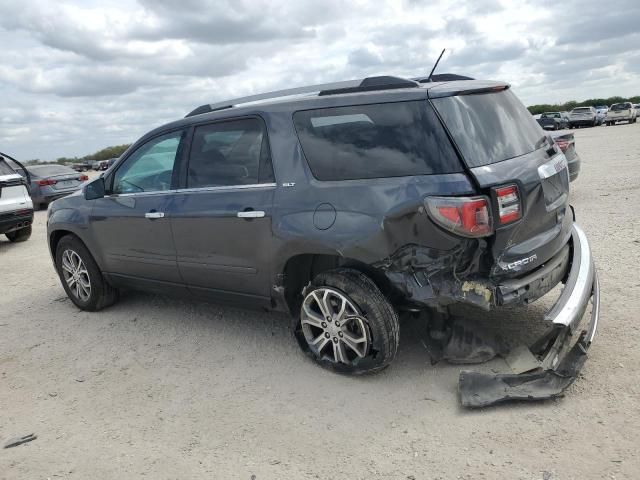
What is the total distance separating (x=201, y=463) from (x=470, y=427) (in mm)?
1480

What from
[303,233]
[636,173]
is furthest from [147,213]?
[636,173]

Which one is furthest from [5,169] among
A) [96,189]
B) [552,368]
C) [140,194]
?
[552,368]

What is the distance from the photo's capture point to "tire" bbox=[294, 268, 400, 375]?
3.55m

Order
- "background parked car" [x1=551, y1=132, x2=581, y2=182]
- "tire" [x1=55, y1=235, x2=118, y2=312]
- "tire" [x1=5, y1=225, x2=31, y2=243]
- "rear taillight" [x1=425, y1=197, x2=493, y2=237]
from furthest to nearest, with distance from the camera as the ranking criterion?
"tire" [x1=5, y1=225, x2=31, y2=243] < "background parked car" [x1=551, y1=132, x2=581, y2=182] < "tire" [x1=55, y1=235, x2=118, y2=312] < "rear taillight" [x1=425, y1=197, x2=493, y2=237]

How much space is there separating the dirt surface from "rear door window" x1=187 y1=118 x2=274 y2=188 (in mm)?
1340

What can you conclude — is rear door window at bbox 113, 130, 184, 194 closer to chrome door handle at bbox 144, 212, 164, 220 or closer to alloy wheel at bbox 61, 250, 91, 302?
chrome door handle at bbox 144, 212, 164, 220

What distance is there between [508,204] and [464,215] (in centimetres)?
30

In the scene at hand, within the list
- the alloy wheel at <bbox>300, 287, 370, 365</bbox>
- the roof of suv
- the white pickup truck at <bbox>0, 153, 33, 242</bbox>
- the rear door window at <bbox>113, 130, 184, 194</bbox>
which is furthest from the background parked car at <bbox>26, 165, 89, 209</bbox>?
the alloy wheel at <bbox>300, 287, 370, 365</bbox>

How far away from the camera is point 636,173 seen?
11469 mm

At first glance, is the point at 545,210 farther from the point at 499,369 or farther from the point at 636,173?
the point at 636,173

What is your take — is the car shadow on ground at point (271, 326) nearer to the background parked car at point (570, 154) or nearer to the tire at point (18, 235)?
the background parked car at point (570, 154)

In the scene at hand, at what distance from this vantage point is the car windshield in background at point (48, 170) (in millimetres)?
16422

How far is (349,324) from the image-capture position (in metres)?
3.76

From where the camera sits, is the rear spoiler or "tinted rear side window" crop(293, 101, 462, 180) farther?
the rear spoiler
